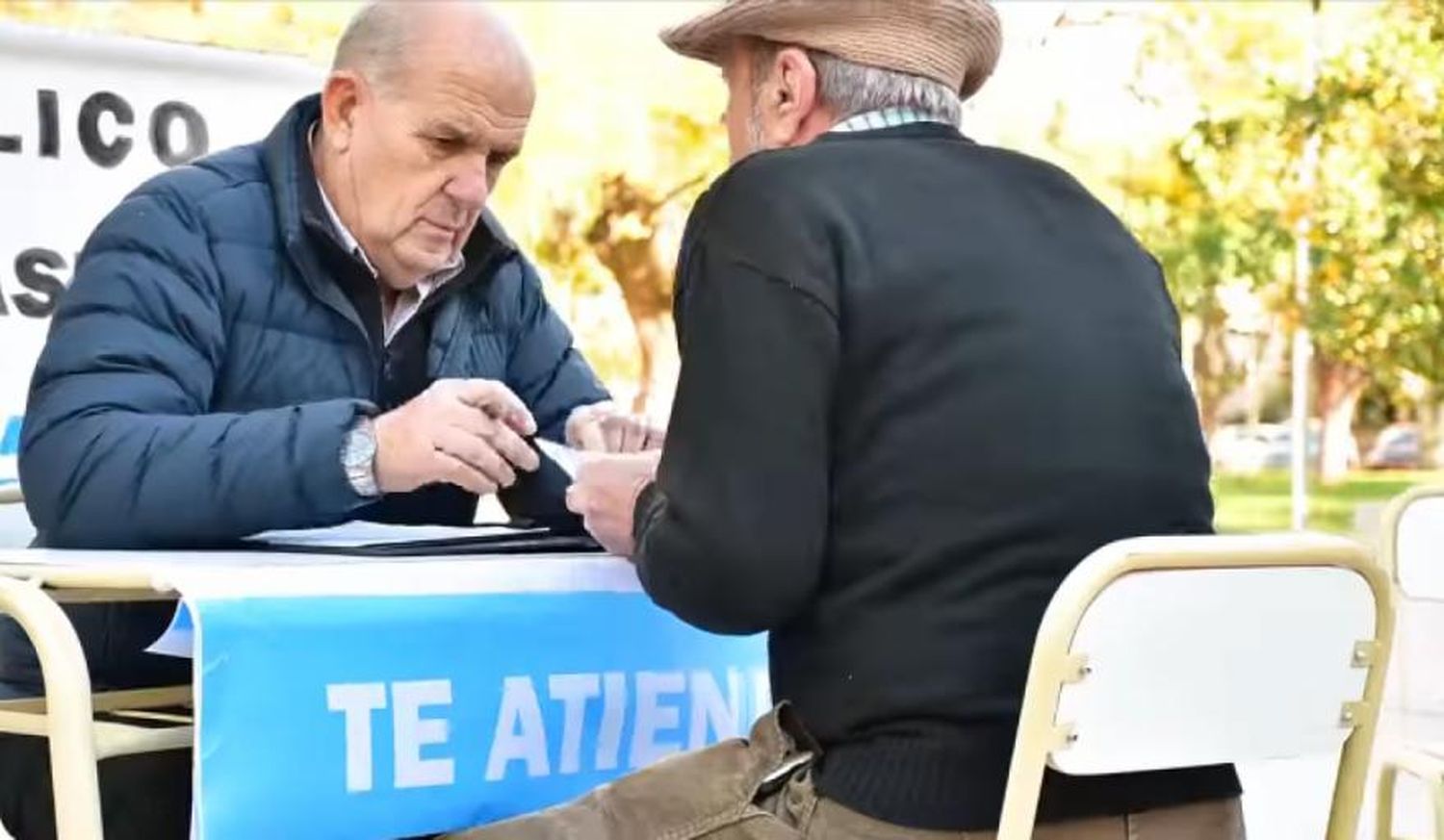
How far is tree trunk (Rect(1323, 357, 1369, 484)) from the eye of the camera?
25.1 ft

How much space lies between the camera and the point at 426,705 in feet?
5.32

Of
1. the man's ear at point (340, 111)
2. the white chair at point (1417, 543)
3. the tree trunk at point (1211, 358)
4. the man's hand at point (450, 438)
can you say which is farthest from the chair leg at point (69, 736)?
the tree trunk at point (1211, 358)

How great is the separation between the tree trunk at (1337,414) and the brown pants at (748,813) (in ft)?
20.5

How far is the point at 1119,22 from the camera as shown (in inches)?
296

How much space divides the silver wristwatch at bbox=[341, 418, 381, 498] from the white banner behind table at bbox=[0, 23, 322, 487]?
5.13ft

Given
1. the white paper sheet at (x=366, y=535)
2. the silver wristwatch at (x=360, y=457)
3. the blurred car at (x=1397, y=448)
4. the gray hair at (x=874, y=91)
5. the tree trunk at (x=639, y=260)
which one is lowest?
the blurred car at (x=1397, y=448)

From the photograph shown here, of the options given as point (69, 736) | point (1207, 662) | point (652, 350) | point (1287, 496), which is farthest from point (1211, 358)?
point (69, 736)

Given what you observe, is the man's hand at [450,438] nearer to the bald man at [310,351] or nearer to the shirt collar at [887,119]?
the bald man at [310,351]

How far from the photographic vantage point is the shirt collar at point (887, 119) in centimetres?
167

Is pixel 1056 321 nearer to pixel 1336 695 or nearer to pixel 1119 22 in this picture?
pixel 1336 695

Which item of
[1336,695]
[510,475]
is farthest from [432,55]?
[1336,695]

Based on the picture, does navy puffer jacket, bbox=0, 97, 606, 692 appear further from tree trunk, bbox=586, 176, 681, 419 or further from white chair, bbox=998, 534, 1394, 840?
tree trunk, bbox=586, 176, 681, 419

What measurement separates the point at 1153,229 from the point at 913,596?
6.15m

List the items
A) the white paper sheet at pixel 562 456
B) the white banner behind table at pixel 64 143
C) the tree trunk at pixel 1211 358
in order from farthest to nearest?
the tree trunk at pixel 1211 358, the white banner behind table at pixel 64 143, the white paper sheet at pixel 562 456
